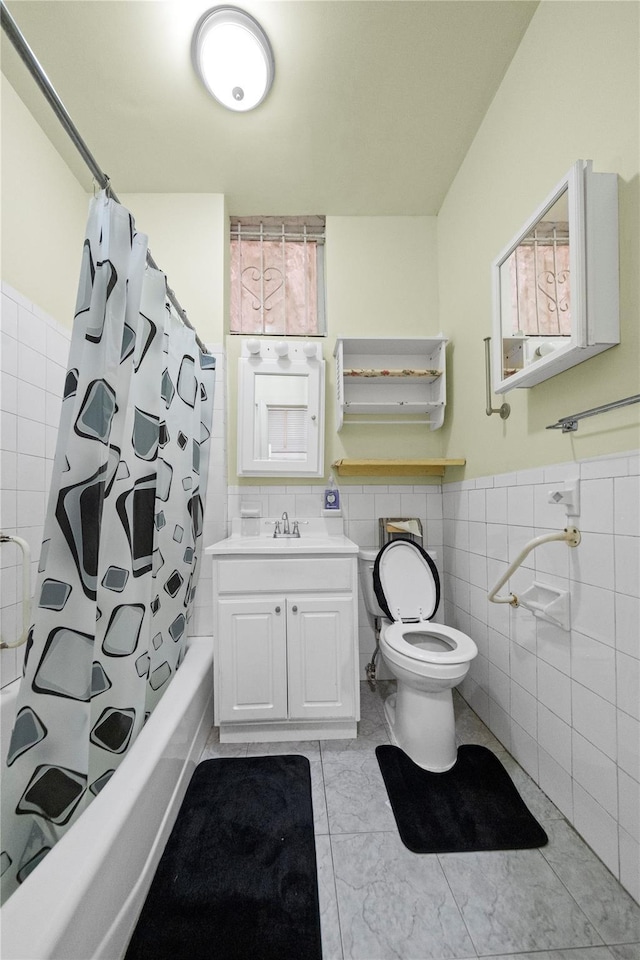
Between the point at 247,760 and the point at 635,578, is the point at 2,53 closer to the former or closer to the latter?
the point at 635,578

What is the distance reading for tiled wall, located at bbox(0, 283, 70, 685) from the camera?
146cm

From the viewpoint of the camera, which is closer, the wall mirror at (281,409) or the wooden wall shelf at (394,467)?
the wooden wall shelf at (394,467)

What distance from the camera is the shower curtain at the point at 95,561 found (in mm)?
895

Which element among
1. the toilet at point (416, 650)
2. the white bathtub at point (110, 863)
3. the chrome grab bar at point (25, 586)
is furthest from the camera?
the toilet at point (416, 650)

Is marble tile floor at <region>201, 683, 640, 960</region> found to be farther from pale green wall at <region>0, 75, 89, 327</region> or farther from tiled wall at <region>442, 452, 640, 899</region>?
pale green wall at <region>0, 75, 89, 327</region>

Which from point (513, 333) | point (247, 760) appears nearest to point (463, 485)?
point (513, 333)

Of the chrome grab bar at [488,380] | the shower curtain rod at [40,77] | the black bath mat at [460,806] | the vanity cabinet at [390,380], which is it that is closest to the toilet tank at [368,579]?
the black bath mat at [460,806]

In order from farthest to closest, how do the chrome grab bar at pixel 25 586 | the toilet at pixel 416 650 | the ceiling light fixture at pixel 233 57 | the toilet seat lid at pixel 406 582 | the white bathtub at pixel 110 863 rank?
1. the toilet seat lid at pixel 406 582
2. the toilet at pixel 416 650
3. the ceiling light fixture at pixel 233 57
4. the chrome grab bar at pixel 25 586
5. the white bathtub at pixel 110 863

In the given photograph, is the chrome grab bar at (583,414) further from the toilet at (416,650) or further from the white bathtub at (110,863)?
the white bathtub at (110,863)

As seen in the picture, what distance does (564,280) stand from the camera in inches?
47.1

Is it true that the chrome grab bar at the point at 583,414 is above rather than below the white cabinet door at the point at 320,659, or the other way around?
above

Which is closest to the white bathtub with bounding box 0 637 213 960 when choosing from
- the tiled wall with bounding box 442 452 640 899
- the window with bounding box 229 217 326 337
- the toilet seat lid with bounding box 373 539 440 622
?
the toilet seat lid with bounding box 373 539 440 622

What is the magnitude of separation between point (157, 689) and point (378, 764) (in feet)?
2.98

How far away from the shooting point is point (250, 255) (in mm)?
2453
